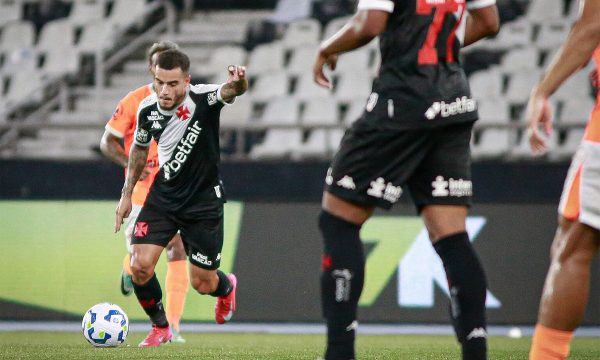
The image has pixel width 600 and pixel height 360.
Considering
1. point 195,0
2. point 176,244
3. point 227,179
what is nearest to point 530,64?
point 227,179

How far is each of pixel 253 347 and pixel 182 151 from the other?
1.48 metres

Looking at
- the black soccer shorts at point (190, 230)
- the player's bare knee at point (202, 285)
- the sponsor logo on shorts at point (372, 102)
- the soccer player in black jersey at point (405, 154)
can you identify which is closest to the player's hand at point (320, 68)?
the soccer player in black jersey at point (405, 154)

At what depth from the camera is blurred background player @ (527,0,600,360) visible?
3.57 m

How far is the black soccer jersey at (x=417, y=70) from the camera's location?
4.00 m

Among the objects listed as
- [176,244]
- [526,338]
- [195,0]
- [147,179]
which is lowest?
[526,338]

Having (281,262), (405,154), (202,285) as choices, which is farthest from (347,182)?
(281,262)

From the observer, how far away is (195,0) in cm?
1662

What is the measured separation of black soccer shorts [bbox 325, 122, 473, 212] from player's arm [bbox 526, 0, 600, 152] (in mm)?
580

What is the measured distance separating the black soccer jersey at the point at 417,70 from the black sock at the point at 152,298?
11.3 feet

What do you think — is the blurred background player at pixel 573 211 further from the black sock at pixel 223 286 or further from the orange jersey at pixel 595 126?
the black sock at pixel 223 286

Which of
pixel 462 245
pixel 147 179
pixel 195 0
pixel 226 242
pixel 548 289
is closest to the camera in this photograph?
pixel 548 289

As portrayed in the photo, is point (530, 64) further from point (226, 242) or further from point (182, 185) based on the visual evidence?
point (182, 185)

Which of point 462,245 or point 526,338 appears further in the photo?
point 526,338

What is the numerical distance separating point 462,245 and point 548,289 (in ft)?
1.48
